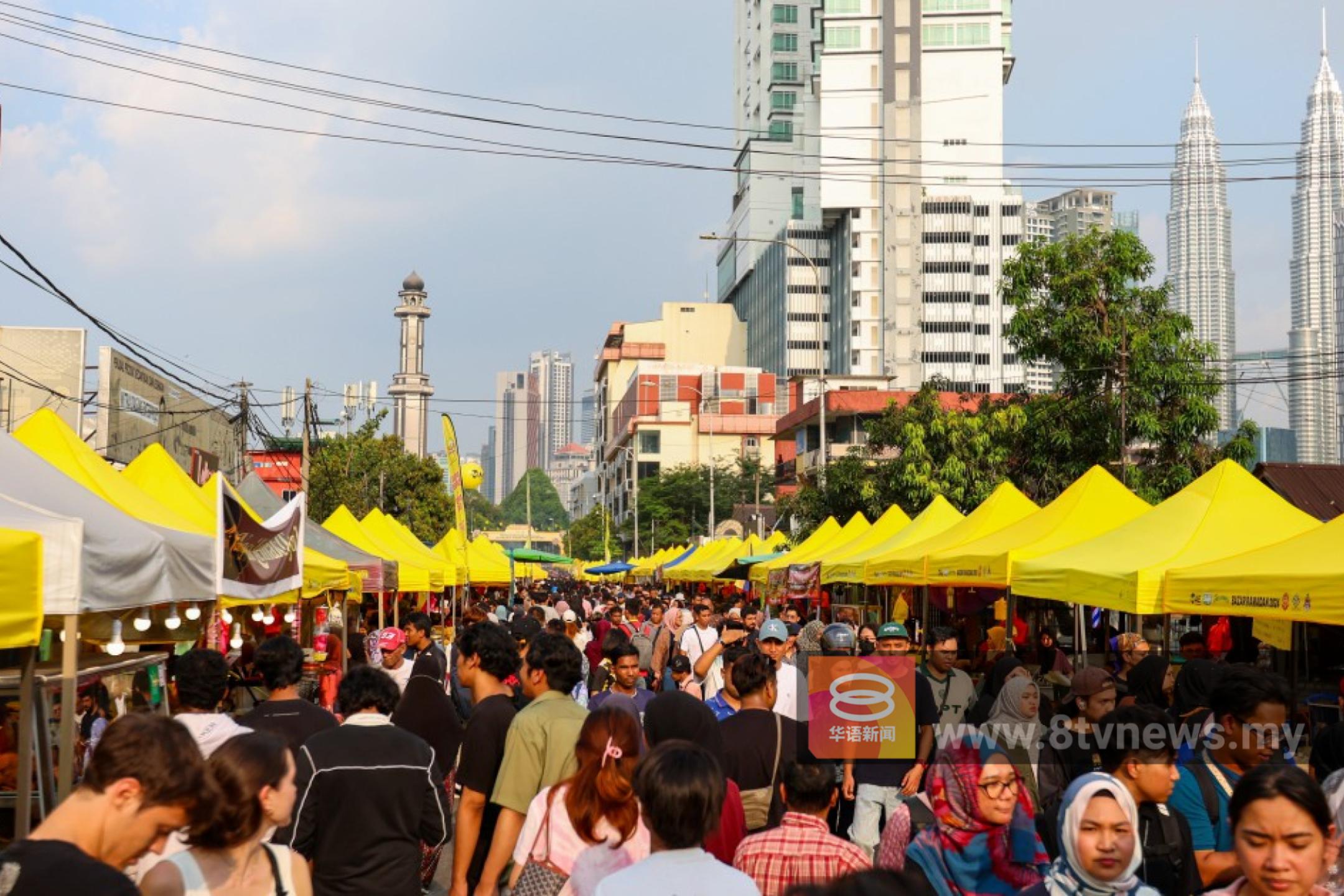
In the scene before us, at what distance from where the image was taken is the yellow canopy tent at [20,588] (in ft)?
20.8

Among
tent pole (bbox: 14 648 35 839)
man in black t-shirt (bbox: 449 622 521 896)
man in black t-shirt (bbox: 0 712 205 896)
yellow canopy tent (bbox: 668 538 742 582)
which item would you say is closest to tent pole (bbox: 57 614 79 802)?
tent pole (bbox: 14 648 35 839)

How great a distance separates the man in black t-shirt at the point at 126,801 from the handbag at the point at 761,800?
3518 mm

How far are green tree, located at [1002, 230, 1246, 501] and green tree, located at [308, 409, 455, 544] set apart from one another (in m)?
39.9

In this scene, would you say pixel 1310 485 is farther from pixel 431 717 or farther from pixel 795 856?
pixel 795 856

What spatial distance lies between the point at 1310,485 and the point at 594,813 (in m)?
22.7

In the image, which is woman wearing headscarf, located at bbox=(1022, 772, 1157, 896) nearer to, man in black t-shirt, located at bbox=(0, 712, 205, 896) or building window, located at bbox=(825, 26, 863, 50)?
man in black t-shirt, located at bbox=(0, 712, 205, 896)

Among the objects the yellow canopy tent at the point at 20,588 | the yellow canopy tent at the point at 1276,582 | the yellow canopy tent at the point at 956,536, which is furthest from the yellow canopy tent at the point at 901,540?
the yellow canopy tent at the point at 20,588

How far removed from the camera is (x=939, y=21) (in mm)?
120000

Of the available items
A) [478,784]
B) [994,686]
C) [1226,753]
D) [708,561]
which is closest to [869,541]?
[994,686]

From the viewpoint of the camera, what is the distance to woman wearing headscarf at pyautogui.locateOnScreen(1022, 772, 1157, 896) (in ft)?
14.4

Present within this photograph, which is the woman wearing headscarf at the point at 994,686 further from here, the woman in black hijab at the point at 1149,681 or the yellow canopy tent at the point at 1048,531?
the yellow canopy tent at the point at 1048,531

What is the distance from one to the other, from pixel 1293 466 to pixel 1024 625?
24.1ft

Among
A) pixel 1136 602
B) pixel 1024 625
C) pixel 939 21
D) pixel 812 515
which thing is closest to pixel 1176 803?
pixel 1136 602

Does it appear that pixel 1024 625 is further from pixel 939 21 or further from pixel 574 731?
pixel 939 21
